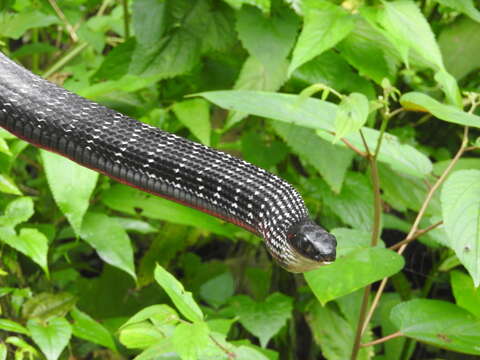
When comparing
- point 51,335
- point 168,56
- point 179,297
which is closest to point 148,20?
point 168,56

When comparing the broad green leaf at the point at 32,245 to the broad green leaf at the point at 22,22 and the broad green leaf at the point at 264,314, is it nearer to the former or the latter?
the broad green leaf at the point at 264,314

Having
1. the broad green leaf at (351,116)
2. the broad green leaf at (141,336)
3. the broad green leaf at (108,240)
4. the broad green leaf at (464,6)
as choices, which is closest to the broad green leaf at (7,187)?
the broad green leaf at (108,240)

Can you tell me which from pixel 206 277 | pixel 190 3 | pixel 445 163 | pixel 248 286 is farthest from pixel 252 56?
pixel 248 286

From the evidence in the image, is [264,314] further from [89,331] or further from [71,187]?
[71,187]

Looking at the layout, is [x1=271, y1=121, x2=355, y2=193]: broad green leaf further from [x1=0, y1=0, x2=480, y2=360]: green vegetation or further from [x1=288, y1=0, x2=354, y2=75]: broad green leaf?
[x1=288, y1=0, x2=354, y2=75]: broad green leaf

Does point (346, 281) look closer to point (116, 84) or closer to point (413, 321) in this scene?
point (413, 321)

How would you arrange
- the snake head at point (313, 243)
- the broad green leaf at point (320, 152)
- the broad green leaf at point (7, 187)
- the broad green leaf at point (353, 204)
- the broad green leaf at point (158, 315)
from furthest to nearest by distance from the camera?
the broad green leaf at point (353, 204)
the broad green leaf at point (320, 152)
the broad green leaf at point (7, 187)
the broad green leaf at point (158, 315)
the snake head at point (313, 243)
